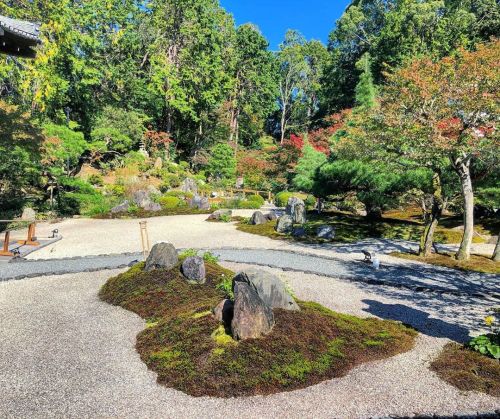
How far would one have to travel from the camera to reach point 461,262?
33.6 feet

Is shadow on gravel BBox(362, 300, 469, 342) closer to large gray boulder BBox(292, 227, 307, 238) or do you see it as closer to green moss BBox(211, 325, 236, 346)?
green moss BBox(211, 325, 236, 346)

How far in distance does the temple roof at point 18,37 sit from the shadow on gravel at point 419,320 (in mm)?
8493

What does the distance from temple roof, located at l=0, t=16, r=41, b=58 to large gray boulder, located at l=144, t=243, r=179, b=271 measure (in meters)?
4.97

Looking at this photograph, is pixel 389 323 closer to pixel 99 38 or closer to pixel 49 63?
pixel 49 63

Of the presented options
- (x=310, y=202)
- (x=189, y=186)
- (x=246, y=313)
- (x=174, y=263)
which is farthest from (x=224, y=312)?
(x=189, y=186)

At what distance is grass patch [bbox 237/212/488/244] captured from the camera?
1402cm

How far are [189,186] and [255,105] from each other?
58.2 ft

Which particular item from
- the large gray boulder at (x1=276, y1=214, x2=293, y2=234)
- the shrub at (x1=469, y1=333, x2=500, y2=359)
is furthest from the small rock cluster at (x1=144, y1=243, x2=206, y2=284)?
the large gray boulder at (x1=276, y1=214, x2=293, y2=234)

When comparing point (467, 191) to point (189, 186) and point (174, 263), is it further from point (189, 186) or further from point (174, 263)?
point (189, 186)

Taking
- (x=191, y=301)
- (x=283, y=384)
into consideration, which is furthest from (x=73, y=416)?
(x=191, y=301)

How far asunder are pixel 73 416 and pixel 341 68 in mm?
41041

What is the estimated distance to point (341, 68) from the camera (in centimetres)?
3909

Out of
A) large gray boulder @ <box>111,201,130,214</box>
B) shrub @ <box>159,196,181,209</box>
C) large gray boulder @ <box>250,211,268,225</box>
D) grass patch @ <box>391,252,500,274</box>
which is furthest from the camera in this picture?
shrub @ <box>159,196,181,209</box>

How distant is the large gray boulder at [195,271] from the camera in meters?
7.30
